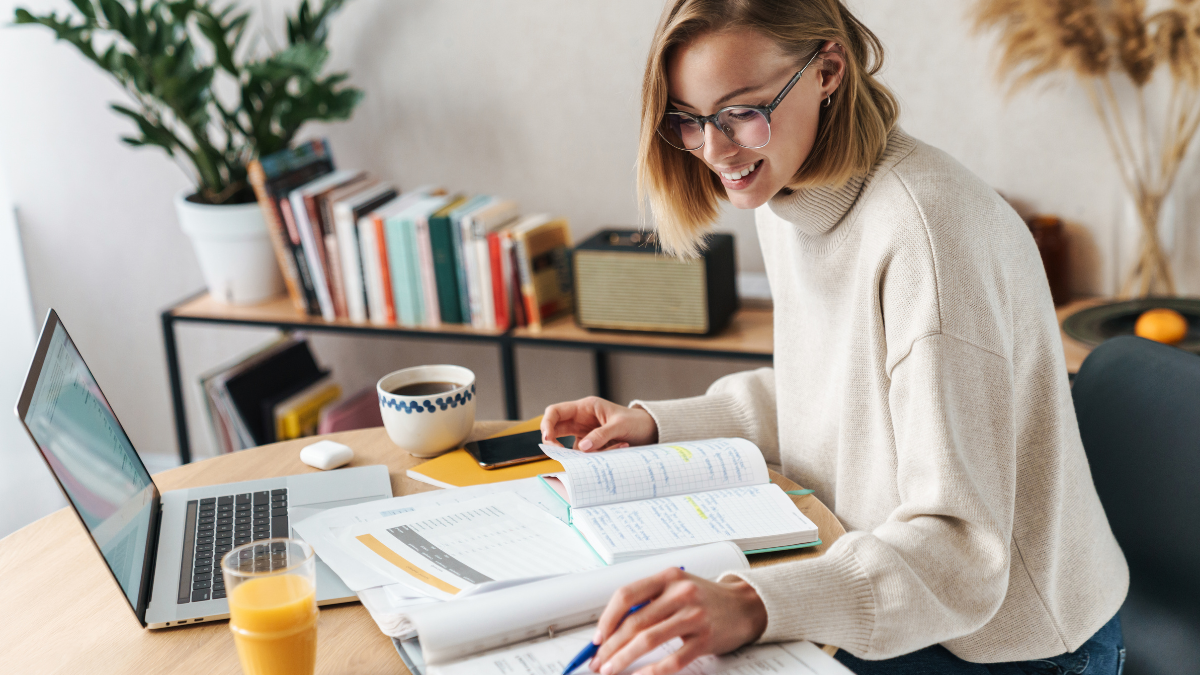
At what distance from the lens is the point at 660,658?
766 millimetres

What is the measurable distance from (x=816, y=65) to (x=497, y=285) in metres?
1.15

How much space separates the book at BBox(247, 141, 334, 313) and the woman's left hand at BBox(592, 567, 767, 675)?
160 centimetres

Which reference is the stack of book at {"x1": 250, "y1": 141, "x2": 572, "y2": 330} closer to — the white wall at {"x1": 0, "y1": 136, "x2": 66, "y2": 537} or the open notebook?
the white wall at {"x1": 0, "y1": 136, "x2": 66, "y2": 537}

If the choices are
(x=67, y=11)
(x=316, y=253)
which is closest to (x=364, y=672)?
(x=316, y=253)

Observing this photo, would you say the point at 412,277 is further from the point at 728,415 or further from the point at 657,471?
the point at 657,471

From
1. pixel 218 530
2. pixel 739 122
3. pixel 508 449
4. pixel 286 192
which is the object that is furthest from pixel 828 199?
pixel 286 192

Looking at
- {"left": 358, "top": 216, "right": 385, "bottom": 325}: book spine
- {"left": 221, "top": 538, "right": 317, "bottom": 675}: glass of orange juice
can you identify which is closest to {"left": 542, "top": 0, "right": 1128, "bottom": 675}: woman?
{"left": 221, "top": 538, "right": 317, "bottom": 675}: glass of orange juice

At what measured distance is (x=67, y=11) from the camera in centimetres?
254

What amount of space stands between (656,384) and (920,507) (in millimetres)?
1548

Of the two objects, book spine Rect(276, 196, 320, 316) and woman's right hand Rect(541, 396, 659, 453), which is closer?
woman's right hand Rect(541, 396, 659, 453)

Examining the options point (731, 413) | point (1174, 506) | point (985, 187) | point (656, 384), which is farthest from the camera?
point (656, 384)

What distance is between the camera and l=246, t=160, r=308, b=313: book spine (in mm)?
2111

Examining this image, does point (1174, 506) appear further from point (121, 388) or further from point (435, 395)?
point (121, 388)

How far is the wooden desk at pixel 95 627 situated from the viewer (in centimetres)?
82
